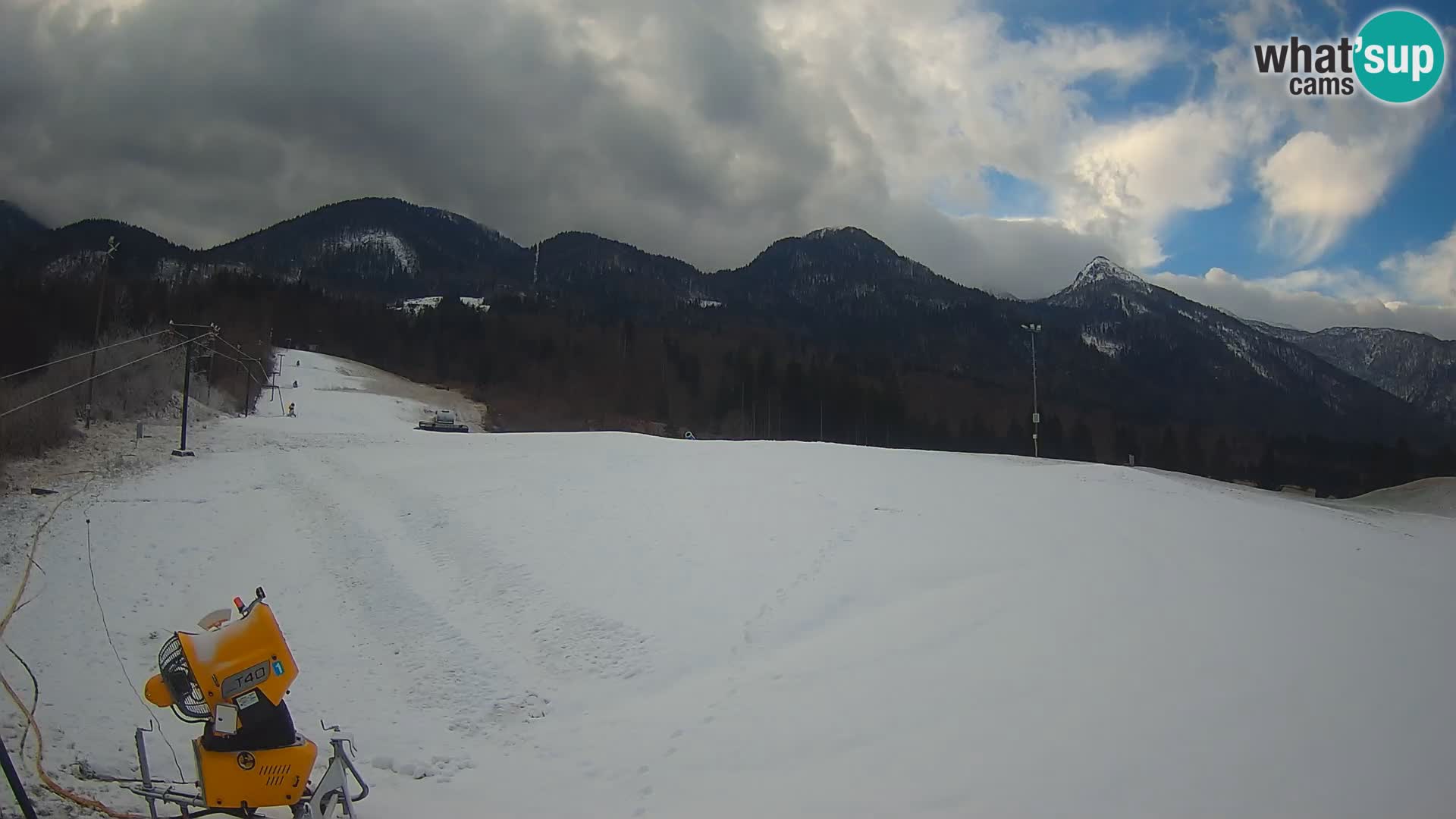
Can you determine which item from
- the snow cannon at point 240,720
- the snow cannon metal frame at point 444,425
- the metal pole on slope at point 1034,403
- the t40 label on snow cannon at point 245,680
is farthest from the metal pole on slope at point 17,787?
the snow cannon metal frame at point 444,425

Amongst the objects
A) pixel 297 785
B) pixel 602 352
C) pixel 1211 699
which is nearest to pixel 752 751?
pixel 297 785

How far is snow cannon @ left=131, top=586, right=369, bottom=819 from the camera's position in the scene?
4.63m

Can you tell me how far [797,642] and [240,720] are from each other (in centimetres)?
604

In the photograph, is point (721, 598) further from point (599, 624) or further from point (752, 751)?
point (752, 751)

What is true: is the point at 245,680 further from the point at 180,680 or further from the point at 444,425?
Answer: the point at 444,425

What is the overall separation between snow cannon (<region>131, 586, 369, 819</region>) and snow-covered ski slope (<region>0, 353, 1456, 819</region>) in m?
1.34

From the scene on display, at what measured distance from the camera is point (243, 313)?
329 ft

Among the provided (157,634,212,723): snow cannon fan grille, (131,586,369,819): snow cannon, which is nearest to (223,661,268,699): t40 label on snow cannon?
(131,586,369,819): snow cannon

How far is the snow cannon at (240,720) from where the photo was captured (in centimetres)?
463

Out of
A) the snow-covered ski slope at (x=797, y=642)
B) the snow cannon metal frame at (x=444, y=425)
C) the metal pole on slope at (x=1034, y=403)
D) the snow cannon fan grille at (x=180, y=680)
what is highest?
the metal pole on slope at (x=1034, y=403)

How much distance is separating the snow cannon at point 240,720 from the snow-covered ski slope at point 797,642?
52.8 inches

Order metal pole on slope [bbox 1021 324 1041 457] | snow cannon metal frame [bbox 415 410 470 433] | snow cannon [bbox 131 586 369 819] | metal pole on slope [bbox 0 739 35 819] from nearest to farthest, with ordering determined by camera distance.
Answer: metal pole on slope [bbox 0 739 35 819], snow cannon [bbox 131 586 369 819], metal pole on slope [bbox 1021 324 1041 457], snow cannon metal frame [bbox 415 410 470 433]

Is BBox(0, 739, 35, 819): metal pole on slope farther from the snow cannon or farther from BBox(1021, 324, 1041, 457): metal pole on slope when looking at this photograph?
BBox(1021, 324, 1041, 457): metal pole on slope

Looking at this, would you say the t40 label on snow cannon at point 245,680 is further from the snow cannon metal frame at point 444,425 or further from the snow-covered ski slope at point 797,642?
the snow cannon metal frame at point 444,425
